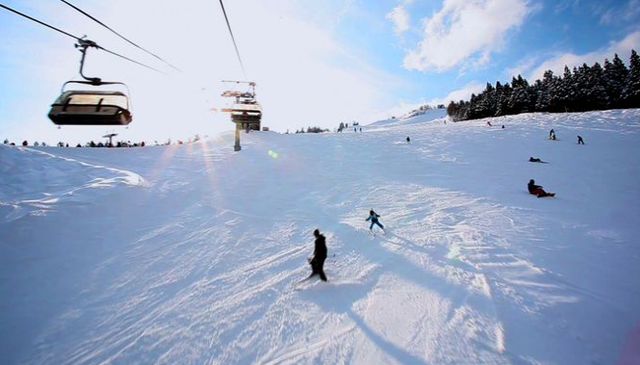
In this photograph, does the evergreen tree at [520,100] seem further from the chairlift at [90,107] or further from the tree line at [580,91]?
the chairlift at [90,107]

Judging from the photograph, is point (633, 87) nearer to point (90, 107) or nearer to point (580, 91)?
point (580, 91)

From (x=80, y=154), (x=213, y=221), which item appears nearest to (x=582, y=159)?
(x=213, y=221)

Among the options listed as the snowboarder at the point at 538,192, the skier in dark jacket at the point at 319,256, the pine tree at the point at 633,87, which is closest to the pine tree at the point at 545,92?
the pine tree at the point at 633,87

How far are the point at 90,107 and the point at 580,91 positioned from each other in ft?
238

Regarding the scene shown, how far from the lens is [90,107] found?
327 inches

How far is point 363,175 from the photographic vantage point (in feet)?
71.5

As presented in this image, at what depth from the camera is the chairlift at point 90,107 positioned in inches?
318

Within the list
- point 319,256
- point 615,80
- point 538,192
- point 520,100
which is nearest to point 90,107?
point 319,256

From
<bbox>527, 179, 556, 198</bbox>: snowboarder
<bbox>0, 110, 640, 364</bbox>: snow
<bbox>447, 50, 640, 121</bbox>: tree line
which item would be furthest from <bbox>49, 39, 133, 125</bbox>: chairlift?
<bbox>447, 50, 640, 121</bbox>: tree line

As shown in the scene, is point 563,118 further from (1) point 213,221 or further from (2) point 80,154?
(2) point 80,154

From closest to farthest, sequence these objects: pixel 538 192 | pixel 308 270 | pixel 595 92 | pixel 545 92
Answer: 1. pixel 308 270
2. pixel 538 192
3. pixel 595 92
4. pixel 545 92

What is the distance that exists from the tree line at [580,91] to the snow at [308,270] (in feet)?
151

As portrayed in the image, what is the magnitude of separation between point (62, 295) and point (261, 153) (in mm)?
23776

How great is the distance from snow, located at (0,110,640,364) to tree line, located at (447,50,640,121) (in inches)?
1815
